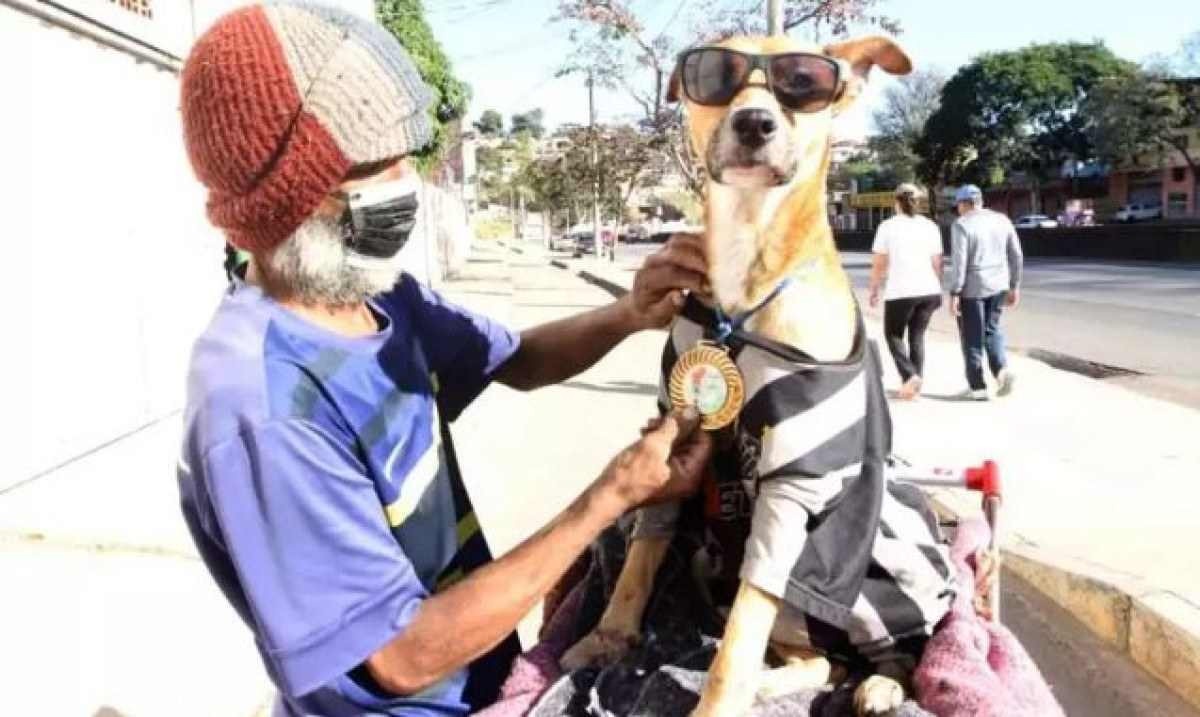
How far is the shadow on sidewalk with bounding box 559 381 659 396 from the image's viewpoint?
10047 millimetres

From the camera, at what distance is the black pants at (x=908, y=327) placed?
8633 millimetres

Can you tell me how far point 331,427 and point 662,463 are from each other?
0.50 metres

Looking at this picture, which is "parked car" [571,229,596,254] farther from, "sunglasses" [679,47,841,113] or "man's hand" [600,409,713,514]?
"man's hand" [600,409,713,514]

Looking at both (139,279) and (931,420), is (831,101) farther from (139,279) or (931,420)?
(139,279)

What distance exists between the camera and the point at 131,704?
3.49 metres

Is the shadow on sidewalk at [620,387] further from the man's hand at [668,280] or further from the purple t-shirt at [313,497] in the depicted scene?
the purple t-shirt at [313,497]

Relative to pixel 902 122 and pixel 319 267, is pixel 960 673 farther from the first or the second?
pixel 902 122

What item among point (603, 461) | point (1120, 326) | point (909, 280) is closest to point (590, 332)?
point (603, 461)

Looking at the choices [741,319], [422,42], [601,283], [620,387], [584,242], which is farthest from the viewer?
[584,242]

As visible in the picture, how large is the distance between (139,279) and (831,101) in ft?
23.1

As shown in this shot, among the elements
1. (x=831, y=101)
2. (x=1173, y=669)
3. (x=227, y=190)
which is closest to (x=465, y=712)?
(x=227, y=190)

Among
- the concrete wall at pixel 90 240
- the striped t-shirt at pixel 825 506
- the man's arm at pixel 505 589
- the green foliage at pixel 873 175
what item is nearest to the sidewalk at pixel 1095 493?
the striped t-shirt at pixel 825 506

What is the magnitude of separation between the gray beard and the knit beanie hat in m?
0.03

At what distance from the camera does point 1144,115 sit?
43.7 metres
